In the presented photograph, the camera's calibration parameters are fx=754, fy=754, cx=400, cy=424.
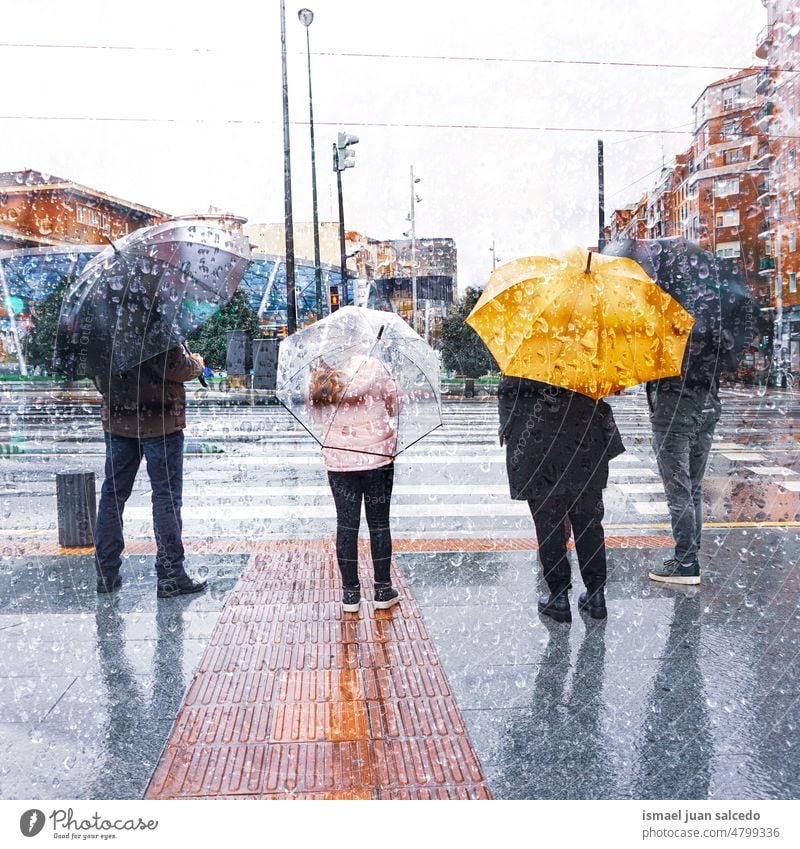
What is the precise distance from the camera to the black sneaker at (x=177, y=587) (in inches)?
172

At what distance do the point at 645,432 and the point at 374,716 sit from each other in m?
10.9

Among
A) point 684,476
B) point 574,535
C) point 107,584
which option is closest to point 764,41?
point 684,476

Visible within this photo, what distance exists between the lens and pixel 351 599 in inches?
160

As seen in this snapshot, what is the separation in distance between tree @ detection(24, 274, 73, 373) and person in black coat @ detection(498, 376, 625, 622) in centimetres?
255

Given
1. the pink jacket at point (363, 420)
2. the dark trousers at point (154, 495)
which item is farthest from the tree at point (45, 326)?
the pink jacket at point (363, 420)

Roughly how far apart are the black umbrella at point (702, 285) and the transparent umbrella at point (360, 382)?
1221mm

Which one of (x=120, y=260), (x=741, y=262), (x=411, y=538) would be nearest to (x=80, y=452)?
(x=411, y=538)

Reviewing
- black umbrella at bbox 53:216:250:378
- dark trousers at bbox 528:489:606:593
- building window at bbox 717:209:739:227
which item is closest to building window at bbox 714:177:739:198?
building window at bbox 717:209:739:227

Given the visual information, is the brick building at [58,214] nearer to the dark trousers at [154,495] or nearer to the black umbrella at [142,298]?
the black umbrella at [142,298]

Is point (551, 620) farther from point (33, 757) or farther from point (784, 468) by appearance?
point (784, 468)

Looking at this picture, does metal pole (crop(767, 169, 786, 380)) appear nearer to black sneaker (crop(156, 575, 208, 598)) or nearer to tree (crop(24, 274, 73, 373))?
black sneaker (crop(156, 575, 208, 598))

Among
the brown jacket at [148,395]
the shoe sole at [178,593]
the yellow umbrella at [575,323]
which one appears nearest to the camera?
the yellow umbrella at [575,323]

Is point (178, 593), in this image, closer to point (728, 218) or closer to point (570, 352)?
point (570, 352)

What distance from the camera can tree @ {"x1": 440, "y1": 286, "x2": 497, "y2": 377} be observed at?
502 cm
